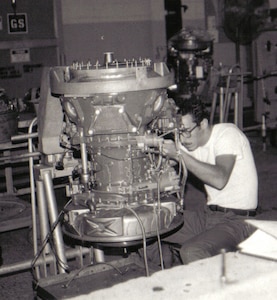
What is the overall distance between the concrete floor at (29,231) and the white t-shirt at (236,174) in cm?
57

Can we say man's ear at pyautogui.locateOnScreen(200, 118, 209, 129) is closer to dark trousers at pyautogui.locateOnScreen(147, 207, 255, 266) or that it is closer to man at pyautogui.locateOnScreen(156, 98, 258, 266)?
man at pyautogui.locateOnScreen(156, 98, 258, 266)

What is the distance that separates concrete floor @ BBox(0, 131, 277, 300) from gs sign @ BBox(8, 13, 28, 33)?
3.20 meters

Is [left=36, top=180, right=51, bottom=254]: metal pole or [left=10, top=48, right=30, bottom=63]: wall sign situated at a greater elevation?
[left=10, top=48, right=30, bottom=63]: wall sign

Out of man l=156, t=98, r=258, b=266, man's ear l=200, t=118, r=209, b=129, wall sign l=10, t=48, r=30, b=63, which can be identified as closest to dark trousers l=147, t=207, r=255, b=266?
man l=156, t=98, r=258, b=266

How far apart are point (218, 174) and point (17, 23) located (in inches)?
210

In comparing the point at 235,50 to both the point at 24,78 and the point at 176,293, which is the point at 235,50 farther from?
the point at 176,293

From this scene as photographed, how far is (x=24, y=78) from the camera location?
306 inches

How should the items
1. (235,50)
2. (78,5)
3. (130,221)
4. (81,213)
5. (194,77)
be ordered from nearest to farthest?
(130,221) < (81,213) < (194,77) < (78,5) < (235,50)

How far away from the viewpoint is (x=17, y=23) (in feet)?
24.9

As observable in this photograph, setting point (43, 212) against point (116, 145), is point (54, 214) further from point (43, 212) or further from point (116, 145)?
point (116, 145)

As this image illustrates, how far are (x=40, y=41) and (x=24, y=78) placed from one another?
1.70 ft

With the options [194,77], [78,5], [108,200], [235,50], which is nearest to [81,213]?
[108,200]

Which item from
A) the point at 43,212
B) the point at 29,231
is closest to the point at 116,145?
the point at 43,212

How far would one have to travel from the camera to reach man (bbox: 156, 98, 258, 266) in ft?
9.54
